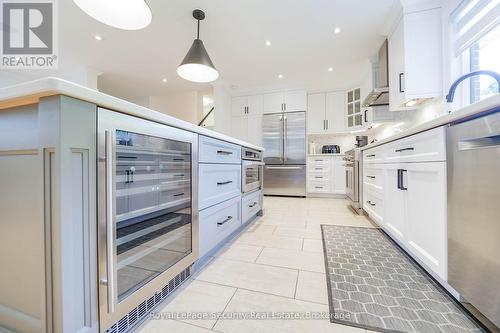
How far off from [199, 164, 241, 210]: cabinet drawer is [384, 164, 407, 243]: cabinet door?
1307mm

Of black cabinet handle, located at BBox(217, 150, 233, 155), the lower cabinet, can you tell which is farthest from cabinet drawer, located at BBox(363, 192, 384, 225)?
black cabinet handle, located at BBox(217, 150, 233, 155)

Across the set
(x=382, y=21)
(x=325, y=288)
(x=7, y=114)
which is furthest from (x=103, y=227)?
(x=382, y=21)

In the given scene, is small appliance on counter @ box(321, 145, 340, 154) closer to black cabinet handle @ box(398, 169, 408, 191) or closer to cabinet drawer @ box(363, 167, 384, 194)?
cabinet drawer @ box(363, 167, 384, 194)

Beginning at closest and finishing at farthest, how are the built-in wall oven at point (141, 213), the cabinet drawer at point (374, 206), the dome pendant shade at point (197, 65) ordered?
the built-in wall oven at point (141, 213)
the cabinet drawer at point (374, 206)
the dome pendant shade at point (197, 65)

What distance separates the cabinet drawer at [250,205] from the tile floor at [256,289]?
8.7 inches

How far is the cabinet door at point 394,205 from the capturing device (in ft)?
5.03

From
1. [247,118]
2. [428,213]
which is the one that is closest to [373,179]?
[428,213]

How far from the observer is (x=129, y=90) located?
5160 millimetres

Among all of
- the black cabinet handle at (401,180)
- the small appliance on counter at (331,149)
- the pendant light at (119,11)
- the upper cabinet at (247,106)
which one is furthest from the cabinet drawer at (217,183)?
the small appliance on counter at (331,149)

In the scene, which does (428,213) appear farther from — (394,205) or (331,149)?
(331,149)

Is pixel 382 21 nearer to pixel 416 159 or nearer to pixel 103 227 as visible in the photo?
pixel 416 159

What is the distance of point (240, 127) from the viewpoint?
16.3 ft

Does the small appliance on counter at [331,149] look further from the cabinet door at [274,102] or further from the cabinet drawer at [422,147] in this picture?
the cabinet drawer at [422,147]

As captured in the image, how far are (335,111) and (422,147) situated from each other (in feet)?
12.2
